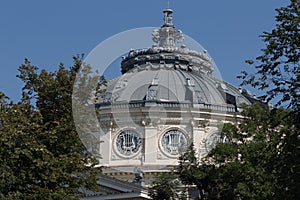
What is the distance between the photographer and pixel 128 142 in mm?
78250

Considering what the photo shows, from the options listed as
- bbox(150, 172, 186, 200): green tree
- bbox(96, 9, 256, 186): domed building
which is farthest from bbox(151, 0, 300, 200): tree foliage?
bbox(96, 9, 256, 186): domed building

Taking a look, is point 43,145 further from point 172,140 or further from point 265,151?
point 172,140

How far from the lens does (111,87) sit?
81375mm

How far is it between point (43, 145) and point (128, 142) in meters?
38.4

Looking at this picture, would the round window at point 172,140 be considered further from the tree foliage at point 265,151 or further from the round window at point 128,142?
the tree foliage at point 265,151

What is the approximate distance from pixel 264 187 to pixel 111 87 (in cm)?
3925

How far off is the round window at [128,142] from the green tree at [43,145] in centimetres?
3428

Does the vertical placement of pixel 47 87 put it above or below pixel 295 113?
above

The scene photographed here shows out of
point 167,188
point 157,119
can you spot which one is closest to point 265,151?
point 167,188

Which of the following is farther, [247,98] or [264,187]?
[247,98]

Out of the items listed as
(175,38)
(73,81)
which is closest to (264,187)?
(73,81)

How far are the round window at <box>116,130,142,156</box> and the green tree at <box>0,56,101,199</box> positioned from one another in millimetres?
34279

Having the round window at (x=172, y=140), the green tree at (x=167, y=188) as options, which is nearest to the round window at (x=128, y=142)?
the round window at (x=172, y=140)

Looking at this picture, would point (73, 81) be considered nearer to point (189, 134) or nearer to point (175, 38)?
point (189, 134)
